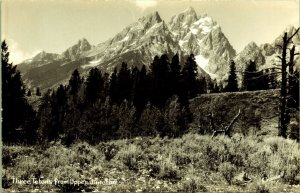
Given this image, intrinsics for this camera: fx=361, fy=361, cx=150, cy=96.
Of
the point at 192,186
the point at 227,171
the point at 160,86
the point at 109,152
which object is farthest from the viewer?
the point at 160,86

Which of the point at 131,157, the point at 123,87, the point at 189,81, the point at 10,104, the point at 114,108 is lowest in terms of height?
the point at 131,157

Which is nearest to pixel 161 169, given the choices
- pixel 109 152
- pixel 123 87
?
pixel 109 152

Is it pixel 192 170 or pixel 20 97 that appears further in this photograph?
pixel 20 97

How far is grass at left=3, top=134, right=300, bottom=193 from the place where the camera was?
31.0ft

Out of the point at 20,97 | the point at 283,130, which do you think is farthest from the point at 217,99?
the point at 283,130

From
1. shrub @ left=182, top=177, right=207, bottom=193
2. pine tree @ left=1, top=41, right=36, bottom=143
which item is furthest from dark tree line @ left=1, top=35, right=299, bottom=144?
shrub @ left=182, top=177, right=207, bottom=193

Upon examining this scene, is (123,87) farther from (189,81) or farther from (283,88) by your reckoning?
(283,88)

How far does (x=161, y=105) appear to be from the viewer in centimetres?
8012

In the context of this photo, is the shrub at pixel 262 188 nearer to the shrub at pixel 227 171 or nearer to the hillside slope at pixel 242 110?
the shrub at pixel 227 171

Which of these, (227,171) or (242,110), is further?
(242,110)

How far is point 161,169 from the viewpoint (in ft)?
35.4

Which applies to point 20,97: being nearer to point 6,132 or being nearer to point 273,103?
point 6,132

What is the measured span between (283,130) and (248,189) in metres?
12.8

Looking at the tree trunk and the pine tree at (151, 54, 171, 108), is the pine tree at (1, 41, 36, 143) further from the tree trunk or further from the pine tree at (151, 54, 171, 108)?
the pine tree at (151, 54, 171, 108)
